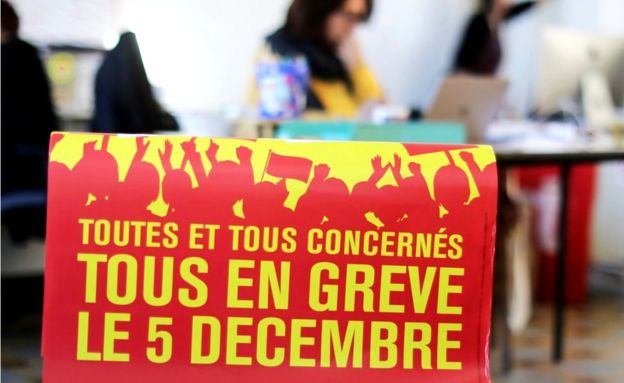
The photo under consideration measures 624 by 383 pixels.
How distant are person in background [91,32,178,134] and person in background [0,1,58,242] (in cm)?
39

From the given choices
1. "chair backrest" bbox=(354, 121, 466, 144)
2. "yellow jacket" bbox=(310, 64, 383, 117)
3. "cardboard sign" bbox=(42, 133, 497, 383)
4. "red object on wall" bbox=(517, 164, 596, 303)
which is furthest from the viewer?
"red object on wall" bbox=(517, 164, 596, 303)

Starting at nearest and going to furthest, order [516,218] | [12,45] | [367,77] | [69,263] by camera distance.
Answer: [69,263] → [12,45] → [516,218] → [367,77]

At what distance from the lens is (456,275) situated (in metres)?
0.79

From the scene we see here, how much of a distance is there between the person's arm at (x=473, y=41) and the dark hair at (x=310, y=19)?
104cm

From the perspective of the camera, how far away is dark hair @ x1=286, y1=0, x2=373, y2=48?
3504 millimetres

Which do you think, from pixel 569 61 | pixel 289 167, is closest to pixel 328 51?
Answer: pixel 569 61

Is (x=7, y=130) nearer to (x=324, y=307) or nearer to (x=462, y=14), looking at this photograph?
(x=324, y=307)

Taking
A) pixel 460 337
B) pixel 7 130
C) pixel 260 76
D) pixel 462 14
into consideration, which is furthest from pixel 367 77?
pixel 460 337

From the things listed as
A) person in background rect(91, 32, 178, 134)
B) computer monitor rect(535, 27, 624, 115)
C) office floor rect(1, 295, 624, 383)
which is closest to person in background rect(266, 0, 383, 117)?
computer monitor rect(535, 27, 624, 115)

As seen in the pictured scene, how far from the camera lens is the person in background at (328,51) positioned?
3375 mm

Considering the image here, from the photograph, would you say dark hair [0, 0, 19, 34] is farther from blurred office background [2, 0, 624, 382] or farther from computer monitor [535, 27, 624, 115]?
computer monitor [535, 27, 624, 115]

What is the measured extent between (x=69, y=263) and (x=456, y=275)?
1.13ft

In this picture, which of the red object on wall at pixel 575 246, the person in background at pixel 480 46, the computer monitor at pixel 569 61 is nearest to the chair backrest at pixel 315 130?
the computer monitor at pixel 569 61

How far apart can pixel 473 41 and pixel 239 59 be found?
1.35 meters
